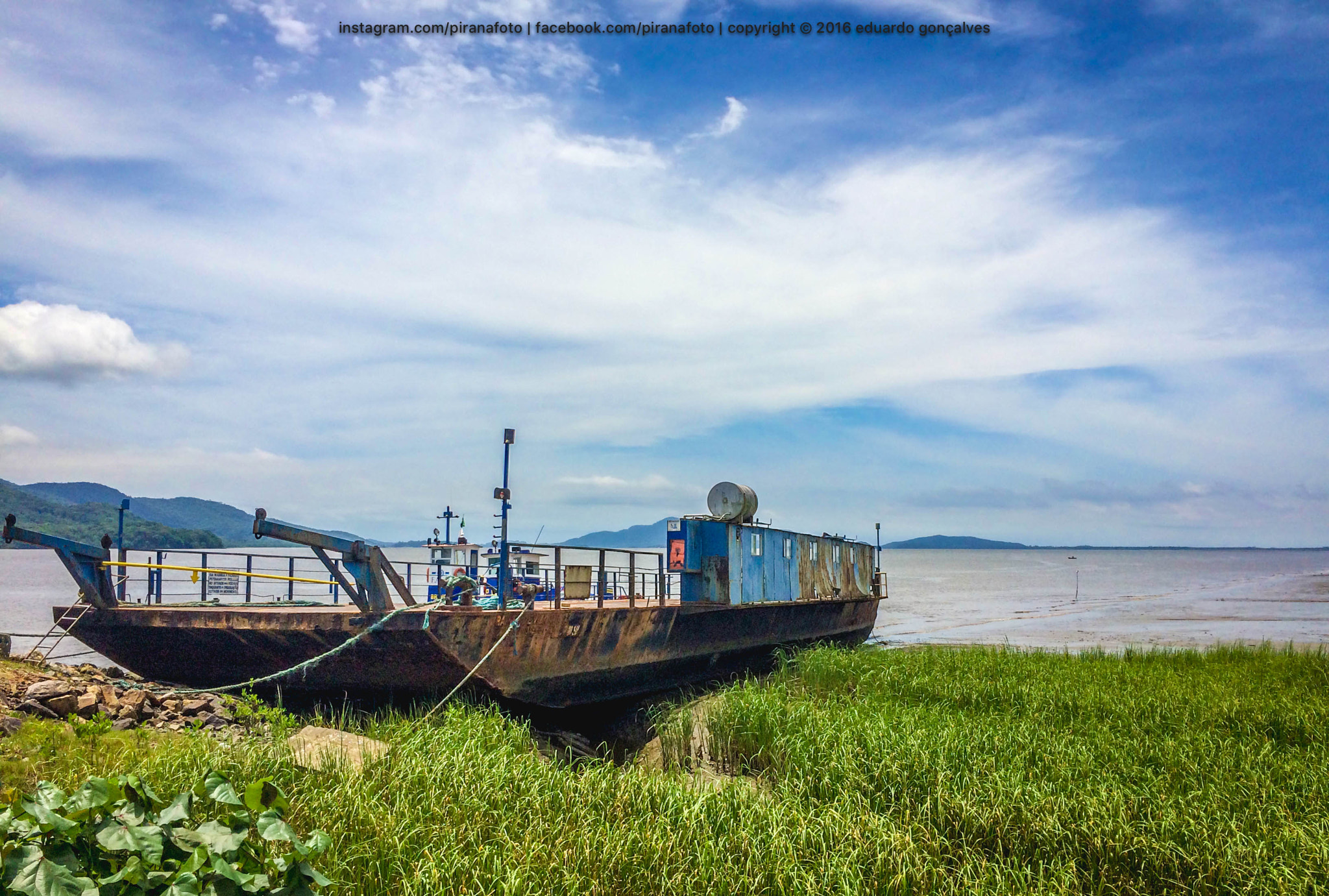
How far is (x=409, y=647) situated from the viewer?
12336 millimetres

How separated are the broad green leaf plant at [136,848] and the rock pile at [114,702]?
562 centimetres

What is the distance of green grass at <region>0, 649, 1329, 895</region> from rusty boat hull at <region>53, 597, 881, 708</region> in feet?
4.10

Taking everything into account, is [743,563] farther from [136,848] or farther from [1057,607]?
[1057,607]

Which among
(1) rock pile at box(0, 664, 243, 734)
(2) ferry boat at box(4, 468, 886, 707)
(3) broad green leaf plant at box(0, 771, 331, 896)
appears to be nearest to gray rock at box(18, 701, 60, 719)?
(1) rock pile at box(0, 664, 243, 734)

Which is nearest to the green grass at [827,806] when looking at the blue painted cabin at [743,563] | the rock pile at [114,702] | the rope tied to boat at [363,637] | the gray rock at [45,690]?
the rope tied to boat at [363,637]

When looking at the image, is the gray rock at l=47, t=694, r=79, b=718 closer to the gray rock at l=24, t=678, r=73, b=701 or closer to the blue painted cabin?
the gray rock at l=24, t=678, r=73, b=701

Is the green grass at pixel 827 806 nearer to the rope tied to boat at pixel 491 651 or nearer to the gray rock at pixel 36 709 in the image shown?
the rope tied to boat at pixel 491 651

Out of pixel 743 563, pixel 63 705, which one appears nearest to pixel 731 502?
pixel 743 563

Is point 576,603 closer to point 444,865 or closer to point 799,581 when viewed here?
point 799,581

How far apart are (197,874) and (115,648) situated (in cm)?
1185

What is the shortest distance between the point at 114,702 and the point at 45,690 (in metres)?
0.91

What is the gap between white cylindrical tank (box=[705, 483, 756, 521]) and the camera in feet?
61.9

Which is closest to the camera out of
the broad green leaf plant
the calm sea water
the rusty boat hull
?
the broad green leaf plant

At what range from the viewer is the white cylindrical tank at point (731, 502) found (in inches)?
743
